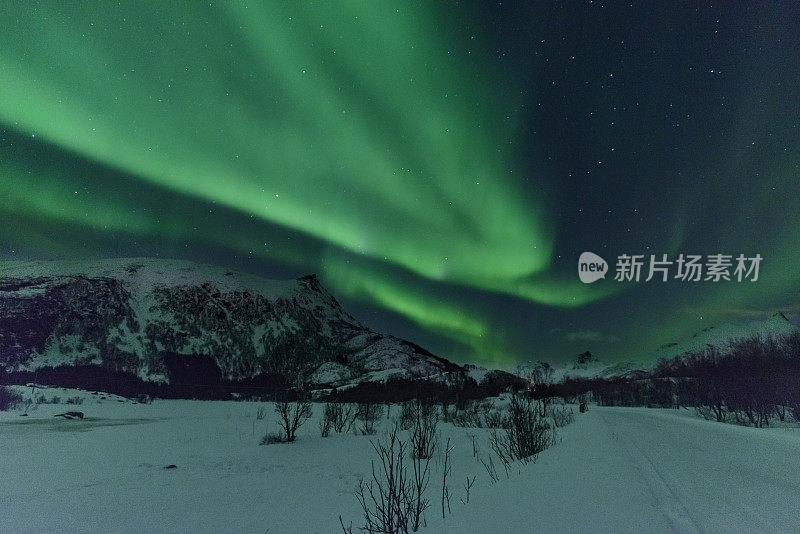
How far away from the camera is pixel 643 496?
13.9ft

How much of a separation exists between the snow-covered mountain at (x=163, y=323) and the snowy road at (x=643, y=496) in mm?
57157

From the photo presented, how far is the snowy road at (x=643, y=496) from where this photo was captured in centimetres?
357

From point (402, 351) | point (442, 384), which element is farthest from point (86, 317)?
point (442, 384)

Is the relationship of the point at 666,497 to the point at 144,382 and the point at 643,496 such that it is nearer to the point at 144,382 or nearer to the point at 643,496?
the point at 643,496

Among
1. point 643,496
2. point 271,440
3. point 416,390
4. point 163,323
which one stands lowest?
point 271,440

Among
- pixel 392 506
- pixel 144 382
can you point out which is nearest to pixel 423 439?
pixel 392 506

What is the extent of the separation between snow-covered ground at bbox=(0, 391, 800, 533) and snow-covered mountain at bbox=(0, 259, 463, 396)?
48722mm

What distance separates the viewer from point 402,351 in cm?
14775

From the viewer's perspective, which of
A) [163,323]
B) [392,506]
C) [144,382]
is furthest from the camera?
[163,323]

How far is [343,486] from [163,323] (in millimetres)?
171163

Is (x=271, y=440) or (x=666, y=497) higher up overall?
(x=666, y=497)

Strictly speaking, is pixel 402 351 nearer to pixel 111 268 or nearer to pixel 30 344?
pixel 30 344

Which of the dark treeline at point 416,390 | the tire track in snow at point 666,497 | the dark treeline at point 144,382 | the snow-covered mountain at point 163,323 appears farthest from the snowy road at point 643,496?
the snow-covered mountain at point 163,323

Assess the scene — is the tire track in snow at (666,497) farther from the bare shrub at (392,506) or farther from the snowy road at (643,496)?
the bare shrub at (392,506)
